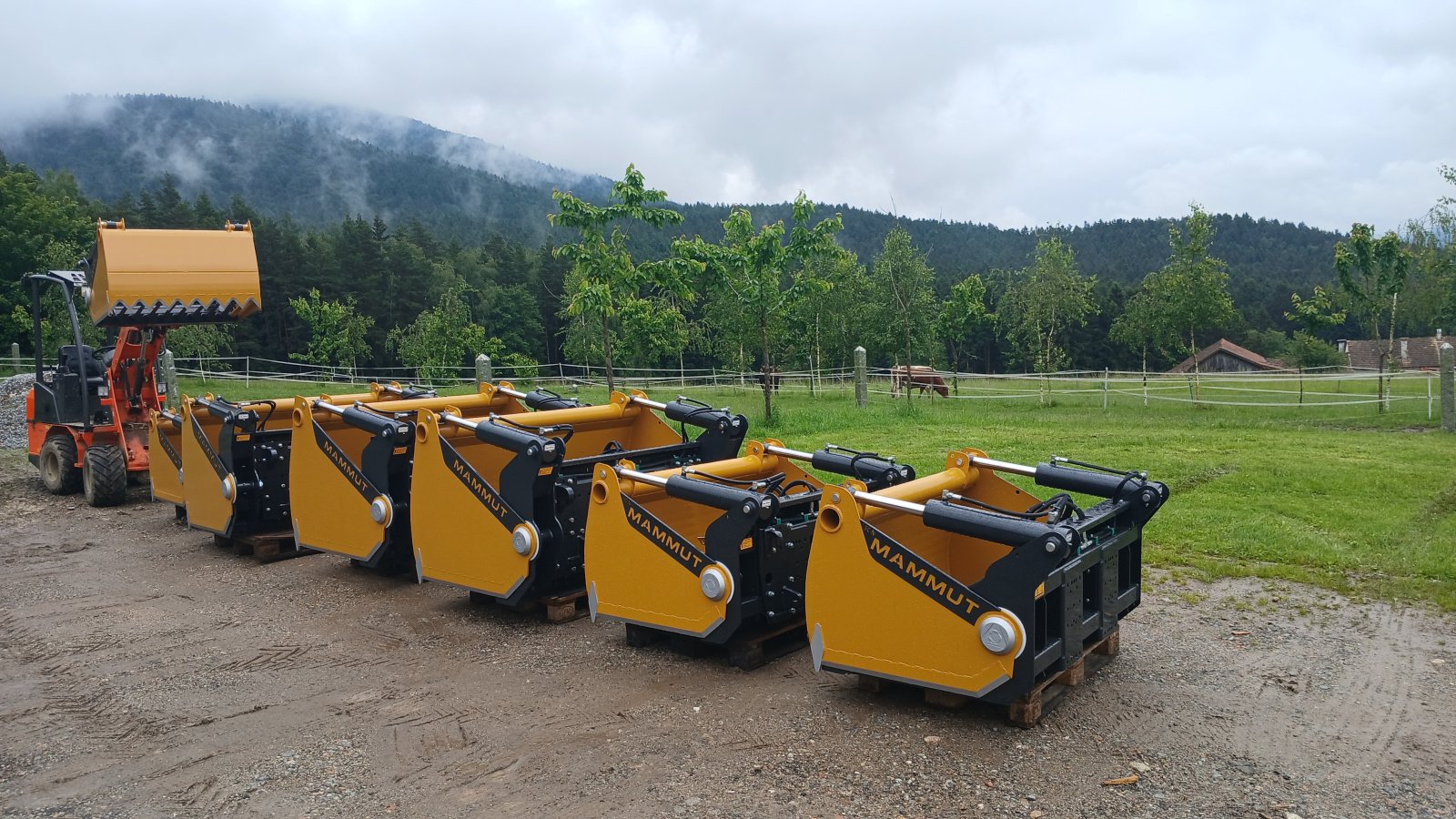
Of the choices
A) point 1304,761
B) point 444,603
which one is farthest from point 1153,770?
point 444,603

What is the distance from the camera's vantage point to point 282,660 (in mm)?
6488

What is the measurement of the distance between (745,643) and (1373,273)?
23.6 m

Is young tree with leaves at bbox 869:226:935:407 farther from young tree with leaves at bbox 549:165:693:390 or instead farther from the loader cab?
the loader cab

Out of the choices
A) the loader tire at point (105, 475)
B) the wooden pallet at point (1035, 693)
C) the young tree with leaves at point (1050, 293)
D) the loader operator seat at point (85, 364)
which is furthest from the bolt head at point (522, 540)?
the young tree with leaves at point (1050, 293)

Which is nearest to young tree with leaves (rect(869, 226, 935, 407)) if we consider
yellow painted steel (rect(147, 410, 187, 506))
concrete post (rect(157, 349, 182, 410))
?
concrete post (rect(157, 349, 182, 410))

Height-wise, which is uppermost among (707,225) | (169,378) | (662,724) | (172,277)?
(707,225)

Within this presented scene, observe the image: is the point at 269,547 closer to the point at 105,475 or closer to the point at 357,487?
the point at 357,487

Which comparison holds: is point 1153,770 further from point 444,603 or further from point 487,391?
point 487,391

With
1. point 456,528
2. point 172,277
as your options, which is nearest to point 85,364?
point 172,277

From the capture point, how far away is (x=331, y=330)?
156 ft

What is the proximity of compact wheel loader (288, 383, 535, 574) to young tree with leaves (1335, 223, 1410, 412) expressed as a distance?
73.6 feet

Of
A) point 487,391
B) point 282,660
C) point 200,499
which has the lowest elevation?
point 282,660

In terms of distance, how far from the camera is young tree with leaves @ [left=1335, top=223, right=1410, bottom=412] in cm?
2280

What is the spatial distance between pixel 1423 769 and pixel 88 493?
13830 millimetres
